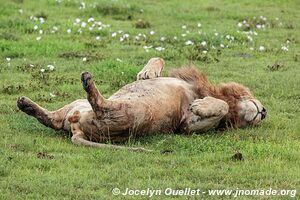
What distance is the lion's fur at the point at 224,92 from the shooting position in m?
8.46

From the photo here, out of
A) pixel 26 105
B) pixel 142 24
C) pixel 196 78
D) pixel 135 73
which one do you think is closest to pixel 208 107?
pixel 196 78

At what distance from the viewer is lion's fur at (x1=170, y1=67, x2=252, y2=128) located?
27.8 ft

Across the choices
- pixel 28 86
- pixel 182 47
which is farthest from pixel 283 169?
pixel 182 47

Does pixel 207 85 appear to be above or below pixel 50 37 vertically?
above

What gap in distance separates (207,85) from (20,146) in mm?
2365

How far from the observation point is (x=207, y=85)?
8.57 m

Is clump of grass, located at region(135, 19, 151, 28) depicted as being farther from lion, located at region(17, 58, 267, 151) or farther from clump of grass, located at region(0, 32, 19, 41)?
lion, located at region(17, 58, 267, 151)

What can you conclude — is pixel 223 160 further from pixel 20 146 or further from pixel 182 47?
pixel 182 47

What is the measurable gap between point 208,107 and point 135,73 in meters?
3.59

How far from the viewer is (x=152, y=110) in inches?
310

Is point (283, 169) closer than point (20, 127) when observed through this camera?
Yes

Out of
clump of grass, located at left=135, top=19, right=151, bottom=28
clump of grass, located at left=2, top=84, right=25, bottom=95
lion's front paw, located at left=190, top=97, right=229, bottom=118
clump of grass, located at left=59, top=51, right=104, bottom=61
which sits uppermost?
lion's front paw, located at left=190, top=97, right=229, bottom=118

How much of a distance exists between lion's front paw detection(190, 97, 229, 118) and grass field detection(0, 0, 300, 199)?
0.89ft

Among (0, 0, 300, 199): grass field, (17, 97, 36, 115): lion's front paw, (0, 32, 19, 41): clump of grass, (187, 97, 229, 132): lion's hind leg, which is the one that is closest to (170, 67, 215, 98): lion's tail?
(187, 97, 229, 132): lion's hind leg
